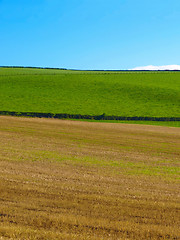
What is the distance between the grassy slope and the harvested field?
23208 mm

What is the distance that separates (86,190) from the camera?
39.3 ft

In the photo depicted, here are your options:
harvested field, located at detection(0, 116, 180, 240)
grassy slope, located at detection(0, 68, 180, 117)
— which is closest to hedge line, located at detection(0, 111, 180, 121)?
grassy slope, located at detection(0, 68, 180, 117)

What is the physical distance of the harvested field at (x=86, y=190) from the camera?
8625 millimetres

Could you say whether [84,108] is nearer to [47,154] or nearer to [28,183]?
[47,154]

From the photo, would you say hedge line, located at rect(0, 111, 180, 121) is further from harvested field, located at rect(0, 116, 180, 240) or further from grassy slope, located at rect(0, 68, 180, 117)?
harvested field, located at rect(0, 116, 180, 240)

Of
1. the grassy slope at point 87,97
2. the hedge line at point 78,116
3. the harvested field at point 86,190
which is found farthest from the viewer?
the grassy slope at point 87,97

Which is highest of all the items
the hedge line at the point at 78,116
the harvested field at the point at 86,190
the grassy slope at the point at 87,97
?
the grassy slope at the point at 87,97

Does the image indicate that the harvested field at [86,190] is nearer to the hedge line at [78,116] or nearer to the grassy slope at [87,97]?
the hedge line at [78,116]

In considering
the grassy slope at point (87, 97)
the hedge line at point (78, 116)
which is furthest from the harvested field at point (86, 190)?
the grassy slope at point (87, 97)

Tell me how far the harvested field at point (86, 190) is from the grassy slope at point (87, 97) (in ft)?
76.1

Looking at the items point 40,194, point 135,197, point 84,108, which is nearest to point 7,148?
point 40,194

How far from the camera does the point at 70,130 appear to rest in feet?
103

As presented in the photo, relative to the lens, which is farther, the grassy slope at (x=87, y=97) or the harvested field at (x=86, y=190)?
the grassy slope at (x=87, y=97)

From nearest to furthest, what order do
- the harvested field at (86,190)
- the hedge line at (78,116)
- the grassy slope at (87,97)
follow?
the harvested field at (86,190)
the hedge line at (78,116)
the grassy slope at (87,97)
